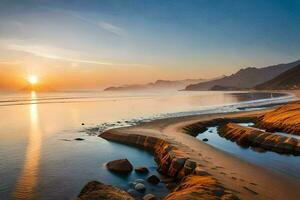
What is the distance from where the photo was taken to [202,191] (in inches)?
737

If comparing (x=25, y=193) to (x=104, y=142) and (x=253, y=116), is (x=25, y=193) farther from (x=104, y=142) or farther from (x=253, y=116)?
(x=253, y=116)

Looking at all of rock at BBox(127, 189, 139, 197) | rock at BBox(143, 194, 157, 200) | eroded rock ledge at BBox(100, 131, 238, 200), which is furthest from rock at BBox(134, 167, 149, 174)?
rock at BBox(143, 194, 157, 200)

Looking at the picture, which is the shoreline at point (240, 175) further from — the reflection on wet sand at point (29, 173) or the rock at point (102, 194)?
the reflection on wet sand at point (29, 173)

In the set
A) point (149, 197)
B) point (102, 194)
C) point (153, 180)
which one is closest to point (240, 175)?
point (153, 180)

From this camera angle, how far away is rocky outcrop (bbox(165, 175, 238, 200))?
1778 cm

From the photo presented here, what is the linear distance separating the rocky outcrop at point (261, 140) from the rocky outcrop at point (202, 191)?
60.8ft

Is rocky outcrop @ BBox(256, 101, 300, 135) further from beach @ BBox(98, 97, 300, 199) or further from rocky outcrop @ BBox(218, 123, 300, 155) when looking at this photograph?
beach @ BBox(98, 97, 300, 199)

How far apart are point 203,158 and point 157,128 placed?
916 inches

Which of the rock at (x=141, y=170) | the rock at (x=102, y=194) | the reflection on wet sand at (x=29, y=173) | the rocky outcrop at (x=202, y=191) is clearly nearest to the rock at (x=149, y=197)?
the rocky outcrop at (x=202, y=191)

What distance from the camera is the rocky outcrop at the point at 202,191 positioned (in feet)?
58.3

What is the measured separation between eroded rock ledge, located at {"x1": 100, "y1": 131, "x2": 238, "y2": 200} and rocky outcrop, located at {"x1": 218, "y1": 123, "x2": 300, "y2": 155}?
1294cm

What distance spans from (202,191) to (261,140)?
25036mm

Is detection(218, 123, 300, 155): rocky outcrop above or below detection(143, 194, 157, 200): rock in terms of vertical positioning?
above

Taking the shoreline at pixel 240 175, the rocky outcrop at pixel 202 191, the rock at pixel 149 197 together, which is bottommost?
the rock at pixel 149 197
